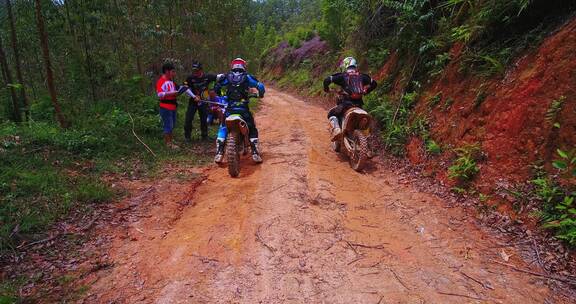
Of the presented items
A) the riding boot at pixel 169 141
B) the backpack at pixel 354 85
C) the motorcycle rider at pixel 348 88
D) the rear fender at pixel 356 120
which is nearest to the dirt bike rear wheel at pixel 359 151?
the rear fender at pixel 356 120

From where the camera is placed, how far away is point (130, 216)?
4.77 meters

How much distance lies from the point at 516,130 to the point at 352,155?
8.94 feet

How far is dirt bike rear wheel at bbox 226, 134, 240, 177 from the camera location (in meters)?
6.05

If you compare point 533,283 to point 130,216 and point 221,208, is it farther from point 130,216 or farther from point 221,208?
point 130,216

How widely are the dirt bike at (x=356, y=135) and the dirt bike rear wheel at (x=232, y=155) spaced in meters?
2.20

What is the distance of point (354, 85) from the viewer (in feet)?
23.8

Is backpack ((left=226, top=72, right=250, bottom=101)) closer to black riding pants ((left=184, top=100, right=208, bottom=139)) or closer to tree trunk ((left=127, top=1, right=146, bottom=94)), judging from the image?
black riding pants ((left=184, top=100, right=208, bottom=139))

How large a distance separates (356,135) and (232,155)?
2342 mm

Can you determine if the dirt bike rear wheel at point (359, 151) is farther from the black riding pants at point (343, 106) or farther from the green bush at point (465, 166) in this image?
the green bush at point (465, 166)

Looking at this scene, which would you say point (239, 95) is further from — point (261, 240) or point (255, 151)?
point (261, 240)

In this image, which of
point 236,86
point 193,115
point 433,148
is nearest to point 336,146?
point 433,148

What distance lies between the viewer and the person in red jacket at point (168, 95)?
25.2 feet

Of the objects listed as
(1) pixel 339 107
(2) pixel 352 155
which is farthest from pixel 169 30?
(2) pixel 352 155

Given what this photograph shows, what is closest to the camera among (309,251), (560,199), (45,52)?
(309,251)
